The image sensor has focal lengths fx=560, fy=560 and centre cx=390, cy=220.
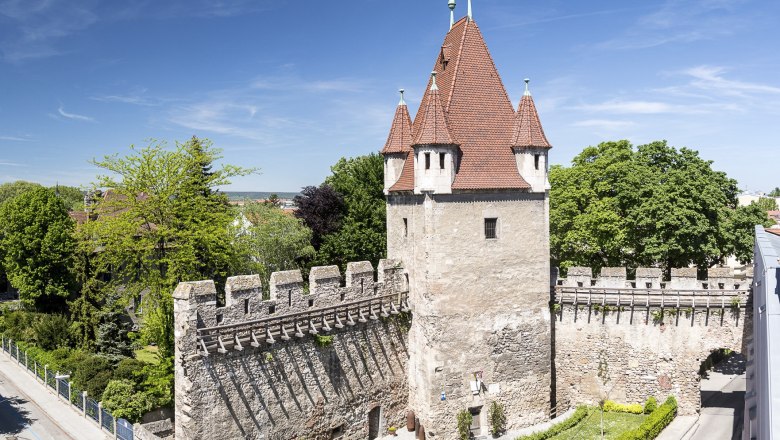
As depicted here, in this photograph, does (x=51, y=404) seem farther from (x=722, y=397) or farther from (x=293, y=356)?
(x=722, y=397)

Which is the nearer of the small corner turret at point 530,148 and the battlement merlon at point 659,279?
the small corner turret at point 530,148

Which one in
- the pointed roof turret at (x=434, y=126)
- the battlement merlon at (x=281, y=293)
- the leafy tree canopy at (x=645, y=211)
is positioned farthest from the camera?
the leafy tree canopy at (x=645, y=211)

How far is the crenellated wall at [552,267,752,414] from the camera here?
24.8 metres

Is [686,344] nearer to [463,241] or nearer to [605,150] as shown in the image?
[463,241]

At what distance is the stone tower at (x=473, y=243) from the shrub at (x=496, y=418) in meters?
0.25

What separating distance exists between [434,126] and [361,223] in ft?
48.5

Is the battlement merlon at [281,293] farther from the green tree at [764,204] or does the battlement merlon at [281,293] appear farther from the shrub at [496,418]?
the green tree at [764,204]

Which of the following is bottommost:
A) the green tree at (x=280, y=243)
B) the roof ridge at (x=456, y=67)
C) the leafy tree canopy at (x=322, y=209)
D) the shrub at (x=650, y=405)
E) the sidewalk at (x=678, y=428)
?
the sidewalk at (x=678, y=428)

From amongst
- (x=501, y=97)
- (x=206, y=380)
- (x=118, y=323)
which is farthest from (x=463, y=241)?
(x=118, y=323)

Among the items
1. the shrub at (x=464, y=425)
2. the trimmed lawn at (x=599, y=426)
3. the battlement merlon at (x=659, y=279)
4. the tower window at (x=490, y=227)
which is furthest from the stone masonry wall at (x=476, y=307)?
the battlement merlon at (x=659, y=279)

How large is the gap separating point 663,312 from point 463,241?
→ 10107mm

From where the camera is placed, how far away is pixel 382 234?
3619cm

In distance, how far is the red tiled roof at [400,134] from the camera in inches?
1019

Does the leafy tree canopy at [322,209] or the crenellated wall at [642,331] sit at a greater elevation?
the leafy tree canopy at [322,209]
